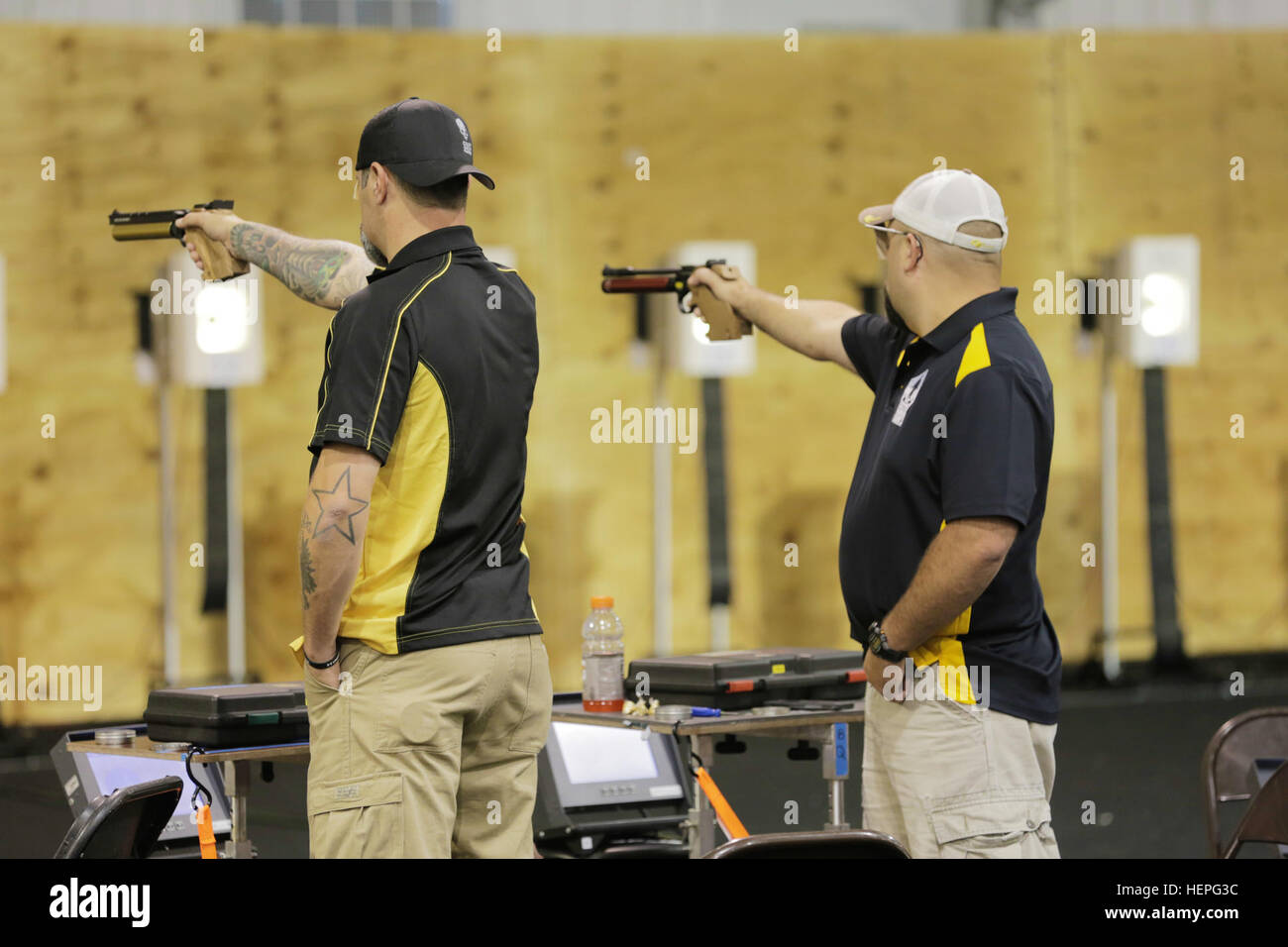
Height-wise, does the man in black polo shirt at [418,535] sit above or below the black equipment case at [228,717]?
above

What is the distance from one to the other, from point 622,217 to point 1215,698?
3395mm

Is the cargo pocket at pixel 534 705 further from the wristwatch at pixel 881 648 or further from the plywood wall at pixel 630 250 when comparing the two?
the plywood wall at pixel 630 250

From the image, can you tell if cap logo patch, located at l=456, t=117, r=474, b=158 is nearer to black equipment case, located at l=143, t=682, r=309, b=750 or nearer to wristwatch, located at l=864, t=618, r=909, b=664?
wristwatch, located at l=864, t=618, r=909, b=664

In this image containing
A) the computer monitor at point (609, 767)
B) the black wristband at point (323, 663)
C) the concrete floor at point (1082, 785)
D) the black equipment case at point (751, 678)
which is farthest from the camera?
the concrete floor at point (1082, 785)

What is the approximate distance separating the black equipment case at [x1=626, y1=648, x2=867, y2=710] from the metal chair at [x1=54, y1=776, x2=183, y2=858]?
1254mm

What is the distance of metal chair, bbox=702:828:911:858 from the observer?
1.53 metres

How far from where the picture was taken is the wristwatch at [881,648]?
2.00 metres

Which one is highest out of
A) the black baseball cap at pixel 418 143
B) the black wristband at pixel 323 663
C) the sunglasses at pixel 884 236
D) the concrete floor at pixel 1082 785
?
the black baseball cap at pixel 418 143

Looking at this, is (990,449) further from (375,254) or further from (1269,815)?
(375,254)

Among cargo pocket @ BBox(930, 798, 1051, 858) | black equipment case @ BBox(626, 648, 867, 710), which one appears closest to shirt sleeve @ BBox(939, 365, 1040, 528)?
cargo pocket @ BBox(930, 798, 1051, 858)

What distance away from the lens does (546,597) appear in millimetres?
6230

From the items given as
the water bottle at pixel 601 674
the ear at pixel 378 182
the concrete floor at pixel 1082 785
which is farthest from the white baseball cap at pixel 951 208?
the concrete floor at pixel 1082 785

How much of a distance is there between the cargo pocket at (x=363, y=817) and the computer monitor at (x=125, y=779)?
1.00 metres
